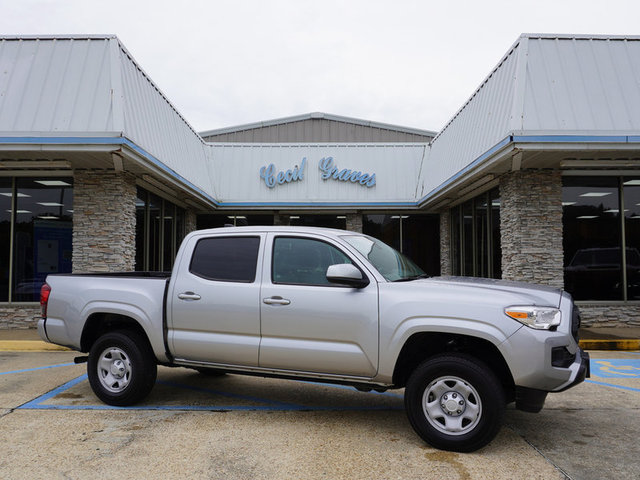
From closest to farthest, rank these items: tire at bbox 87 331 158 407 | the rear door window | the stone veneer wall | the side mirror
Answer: the side mirror, the rear door window, tire at bbox 87 331 158 407, the stone veneer wall

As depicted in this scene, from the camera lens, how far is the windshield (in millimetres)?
4840

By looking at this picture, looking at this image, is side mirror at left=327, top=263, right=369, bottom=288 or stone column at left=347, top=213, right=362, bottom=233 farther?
stone column at left=347, top=213, right=362, bottom=233

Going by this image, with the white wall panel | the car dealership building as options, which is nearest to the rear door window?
the car dealership building

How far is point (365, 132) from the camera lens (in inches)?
993

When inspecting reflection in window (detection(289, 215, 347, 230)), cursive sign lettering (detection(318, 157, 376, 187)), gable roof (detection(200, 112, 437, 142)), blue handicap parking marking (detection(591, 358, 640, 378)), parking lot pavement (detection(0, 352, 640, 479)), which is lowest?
blue handicap parking marking (detection(591, 358, 640, 378))

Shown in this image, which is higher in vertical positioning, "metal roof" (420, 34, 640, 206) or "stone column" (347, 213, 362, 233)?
"metal roof" (420, 34, 640, 206)

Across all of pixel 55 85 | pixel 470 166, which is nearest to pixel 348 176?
pixel 470 166

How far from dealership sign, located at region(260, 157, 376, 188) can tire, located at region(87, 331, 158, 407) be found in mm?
11879

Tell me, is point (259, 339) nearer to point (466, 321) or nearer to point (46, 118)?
point (466, 321)

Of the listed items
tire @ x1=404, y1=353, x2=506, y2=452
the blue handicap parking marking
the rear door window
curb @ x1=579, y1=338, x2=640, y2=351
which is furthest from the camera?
curb @ x1=579, y1=338, x2=640, y2=351

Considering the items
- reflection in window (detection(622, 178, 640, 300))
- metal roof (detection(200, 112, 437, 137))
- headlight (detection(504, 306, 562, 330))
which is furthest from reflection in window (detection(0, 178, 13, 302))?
metal roof (detection(200, 112, 437, 137))

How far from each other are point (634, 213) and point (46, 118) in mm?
12824

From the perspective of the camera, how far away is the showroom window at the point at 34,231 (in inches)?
432

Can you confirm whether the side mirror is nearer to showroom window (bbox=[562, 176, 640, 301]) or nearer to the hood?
the hood
